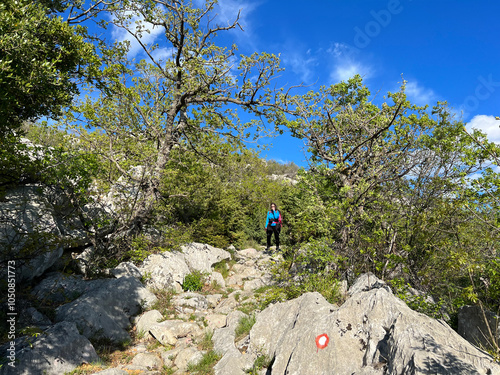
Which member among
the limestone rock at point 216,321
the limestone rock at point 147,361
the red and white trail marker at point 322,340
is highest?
the red and white trail marker at point 322,340

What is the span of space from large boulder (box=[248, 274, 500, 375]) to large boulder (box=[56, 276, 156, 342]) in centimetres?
339

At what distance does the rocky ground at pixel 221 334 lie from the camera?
3.09 metres

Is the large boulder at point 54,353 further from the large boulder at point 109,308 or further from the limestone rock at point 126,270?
the limestone rock at point 126,270

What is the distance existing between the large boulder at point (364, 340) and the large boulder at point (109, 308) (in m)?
3.39

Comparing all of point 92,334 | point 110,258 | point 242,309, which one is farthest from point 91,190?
point 242,309

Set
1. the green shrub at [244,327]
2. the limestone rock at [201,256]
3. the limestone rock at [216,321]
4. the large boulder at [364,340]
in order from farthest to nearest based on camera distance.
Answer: the limestone rock at [201,256]
the limestone rock at [216,321]
the green shrub at [244,327]
the large boulder at [364,340]

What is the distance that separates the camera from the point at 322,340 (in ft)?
13.3

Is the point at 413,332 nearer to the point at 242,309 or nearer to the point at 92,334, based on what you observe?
the point at 242,309

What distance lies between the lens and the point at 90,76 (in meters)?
6.16

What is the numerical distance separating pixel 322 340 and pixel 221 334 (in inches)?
111

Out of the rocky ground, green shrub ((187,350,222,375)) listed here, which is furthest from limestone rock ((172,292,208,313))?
green shrub ((187,350,222,375))

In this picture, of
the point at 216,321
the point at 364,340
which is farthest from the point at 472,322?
the point at 216,321

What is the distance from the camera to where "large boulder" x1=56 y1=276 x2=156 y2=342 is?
19.4 feet

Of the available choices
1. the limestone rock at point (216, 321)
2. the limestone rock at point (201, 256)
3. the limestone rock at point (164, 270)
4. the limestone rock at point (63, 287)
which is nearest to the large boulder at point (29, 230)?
the limestone rock at point (63, 287)
